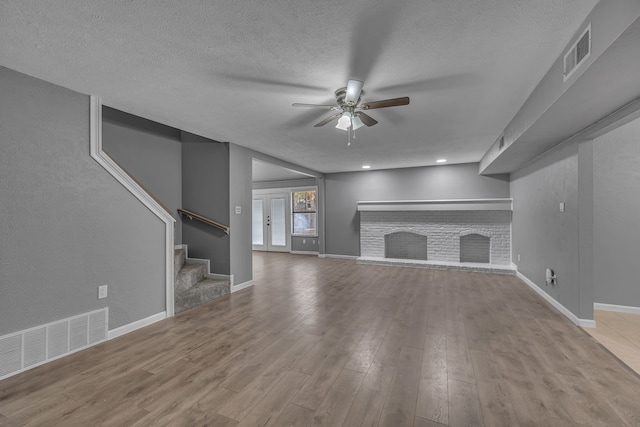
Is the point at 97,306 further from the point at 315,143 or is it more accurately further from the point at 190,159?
the point at 315,143

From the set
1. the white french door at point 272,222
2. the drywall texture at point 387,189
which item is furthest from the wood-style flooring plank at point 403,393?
the white french door at point 272,222

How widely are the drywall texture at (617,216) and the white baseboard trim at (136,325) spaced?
567cm

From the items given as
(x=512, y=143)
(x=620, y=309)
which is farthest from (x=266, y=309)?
(x=620, y=309)

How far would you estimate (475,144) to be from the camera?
4598 mm

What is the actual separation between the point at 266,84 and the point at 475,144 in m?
3.78

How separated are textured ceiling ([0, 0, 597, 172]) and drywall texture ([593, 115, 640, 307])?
5.27 ft

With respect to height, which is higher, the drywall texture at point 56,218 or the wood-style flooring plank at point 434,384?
the drywall texture at point 56,218

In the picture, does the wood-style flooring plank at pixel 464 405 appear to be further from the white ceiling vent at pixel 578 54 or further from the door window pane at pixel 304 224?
the door window pane at pixel 304 224

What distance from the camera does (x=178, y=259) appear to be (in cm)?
404

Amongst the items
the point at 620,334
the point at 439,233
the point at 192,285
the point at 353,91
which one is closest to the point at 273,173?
the point at 192,285

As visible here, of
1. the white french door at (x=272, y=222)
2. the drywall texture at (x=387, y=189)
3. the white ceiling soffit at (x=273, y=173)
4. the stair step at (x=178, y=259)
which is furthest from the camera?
the white french door at (x=272, y=222)

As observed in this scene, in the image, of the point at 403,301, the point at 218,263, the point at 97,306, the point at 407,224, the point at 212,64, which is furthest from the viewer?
the point at 407,224

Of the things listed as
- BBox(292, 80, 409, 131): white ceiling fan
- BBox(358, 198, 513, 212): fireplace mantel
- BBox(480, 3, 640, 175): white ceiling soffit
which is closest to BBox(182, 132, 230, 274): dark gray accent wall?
BBox(292, 80, 409, 131): white ceiling fan

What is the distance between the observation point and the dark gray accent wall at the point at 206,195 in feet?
14.4
